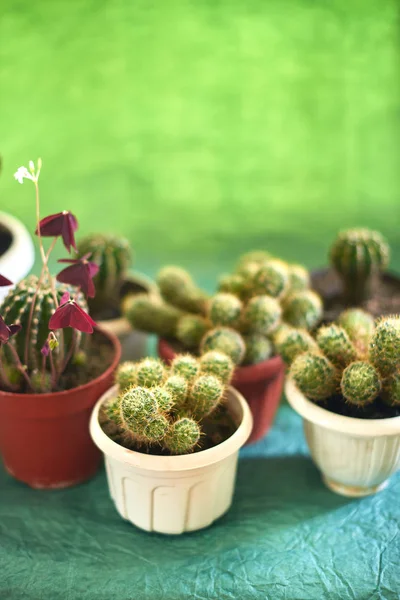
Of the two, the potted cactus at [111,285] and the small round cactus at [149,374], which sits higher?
the small round cactus at [149,374]

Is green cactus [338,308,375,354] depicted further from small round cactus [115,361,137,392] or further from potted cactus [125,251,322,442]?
small round cactus [115,361,137,392]

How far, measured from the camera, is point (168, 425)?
142cm

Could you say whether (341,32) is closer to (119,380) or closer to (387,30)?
(387,30)

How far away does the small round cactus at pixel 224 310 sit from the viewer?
5.56 ft

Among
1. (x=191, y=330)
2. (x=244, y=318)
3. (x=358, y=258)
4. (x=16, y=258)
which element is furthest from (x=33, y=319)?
(x=358, y=258)

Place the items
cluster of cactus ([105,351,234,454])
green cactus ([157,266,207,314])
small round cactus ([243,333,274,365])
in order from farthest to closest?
green cactus ([157,266,207,314]), small round cactus ([243,333,274,365]), cluster of cactus ([105,351,234,454])

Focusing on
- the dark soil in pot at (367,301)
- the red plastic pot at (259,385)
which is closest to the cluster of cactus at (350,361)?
the red plastic pot at (259,385)

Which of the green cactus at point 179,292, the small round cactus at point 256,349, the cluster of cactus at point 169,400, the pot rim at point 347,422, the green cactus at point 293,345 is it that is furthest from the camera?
the green cactus at point 179,292

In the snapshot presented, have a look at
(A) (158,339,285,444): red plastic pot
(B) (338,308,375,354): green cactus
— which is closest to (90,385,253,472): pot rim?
(A) (158,339,285,444): red plastic pot

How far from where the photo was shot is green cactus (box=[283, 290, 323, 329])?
1.78m

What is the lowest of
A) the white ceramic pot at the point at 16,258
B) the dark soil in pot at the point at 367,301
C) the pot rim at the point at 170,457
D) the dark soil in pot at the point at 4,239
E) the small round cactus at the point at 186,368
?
the dark soil in pot at the point at 367,301

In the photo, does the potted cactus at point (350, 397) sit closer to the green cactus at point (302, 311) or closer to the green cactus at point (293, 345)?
the green cactus at point (293, 345)

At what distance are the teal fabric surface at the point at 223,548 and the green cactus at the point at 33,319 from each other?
0.35 metres

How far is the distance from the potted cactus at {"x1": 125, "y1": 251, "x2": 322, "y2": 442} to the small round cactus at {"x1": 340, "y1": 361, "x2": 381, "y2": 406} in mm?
262
